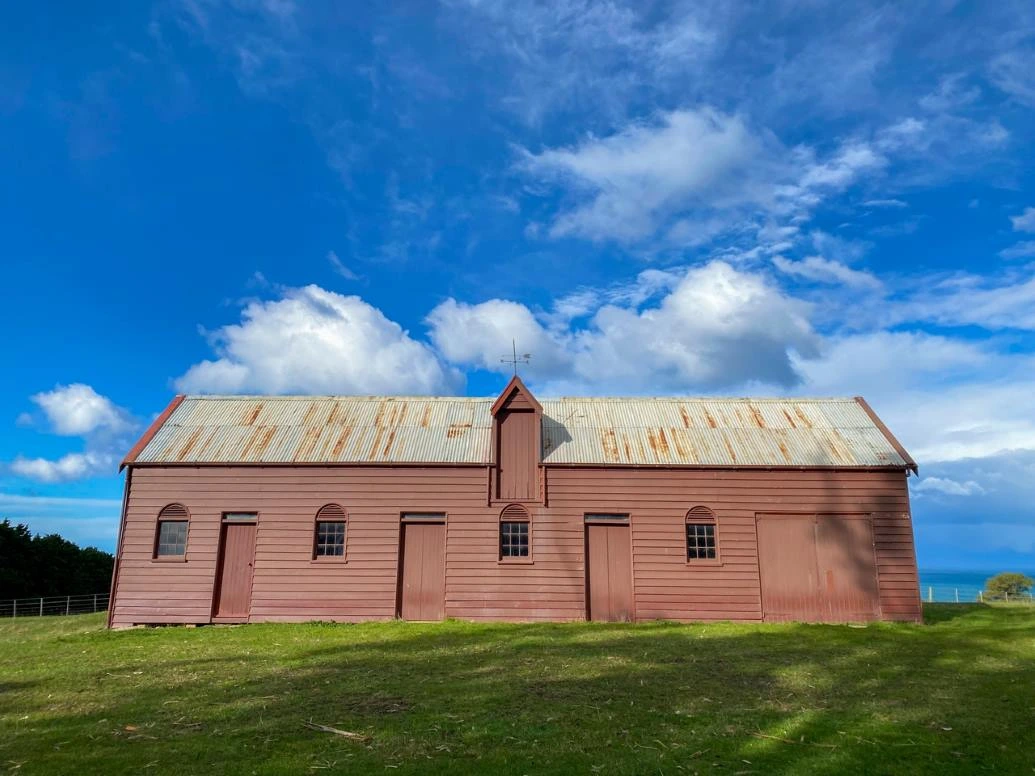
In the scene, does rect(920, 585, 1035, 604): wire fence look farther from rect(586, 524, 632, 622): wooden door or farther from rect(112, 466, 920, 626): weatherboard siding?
rect(586, 524, 632, 622): wooden door

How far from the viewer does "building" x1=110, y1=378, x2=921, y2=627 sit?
66.9 feet

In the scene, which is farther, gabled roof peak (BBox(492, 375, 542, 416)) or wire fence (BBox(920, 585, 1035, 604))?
wire fence (BBox(920, 585, 1035, 604))

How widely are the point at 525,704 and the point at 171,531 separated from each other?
15.7m

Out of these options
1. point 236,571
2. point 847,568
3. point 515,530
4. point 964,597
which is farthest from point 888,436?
point 964,597

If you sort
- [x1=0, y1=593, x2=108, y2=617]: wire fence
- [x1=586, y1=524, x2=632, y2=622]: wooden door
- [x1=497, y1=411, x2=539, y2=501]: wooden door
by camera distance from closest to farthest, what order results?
1. [x1=586, y1=524, x2=632, y2=622]: wooden door
2. [x1=497, y1=411, x2=539, y2=501]: wooden door
3. [x1=0, y1=593, x2=108, y2=617]: wire fence

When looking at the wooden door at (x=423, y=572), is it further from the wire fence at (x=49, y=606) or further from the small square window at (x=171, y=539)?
the wire fence at (x=49, y=606)

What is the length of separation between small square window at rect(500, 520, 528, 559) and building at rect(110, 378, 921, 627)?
60 millimetres

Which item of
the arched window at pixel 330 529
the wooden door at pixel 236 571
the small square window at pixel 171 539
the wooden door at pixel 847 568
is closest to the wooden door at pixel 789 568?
the wooden door at pixel 847 568

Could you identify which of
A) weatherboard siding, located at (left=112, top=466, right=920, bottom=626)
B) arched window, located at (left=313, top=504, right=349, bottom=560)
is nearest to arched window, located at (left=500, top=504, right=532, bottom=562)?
weatherboard siding, located at (left=112, top=466, right=920, bottom=626)

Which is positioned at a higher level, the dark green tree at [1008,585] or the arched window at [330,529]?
the arched window at [330,529]

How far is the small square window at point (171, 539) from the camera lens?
20.9 m

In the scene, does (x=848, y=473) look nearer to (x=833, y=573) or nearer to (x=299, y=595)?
(x=833, y=573)

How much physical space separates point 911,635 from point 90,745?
17943 millimetres

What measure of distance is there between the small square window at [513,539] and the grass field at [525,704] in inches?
170
